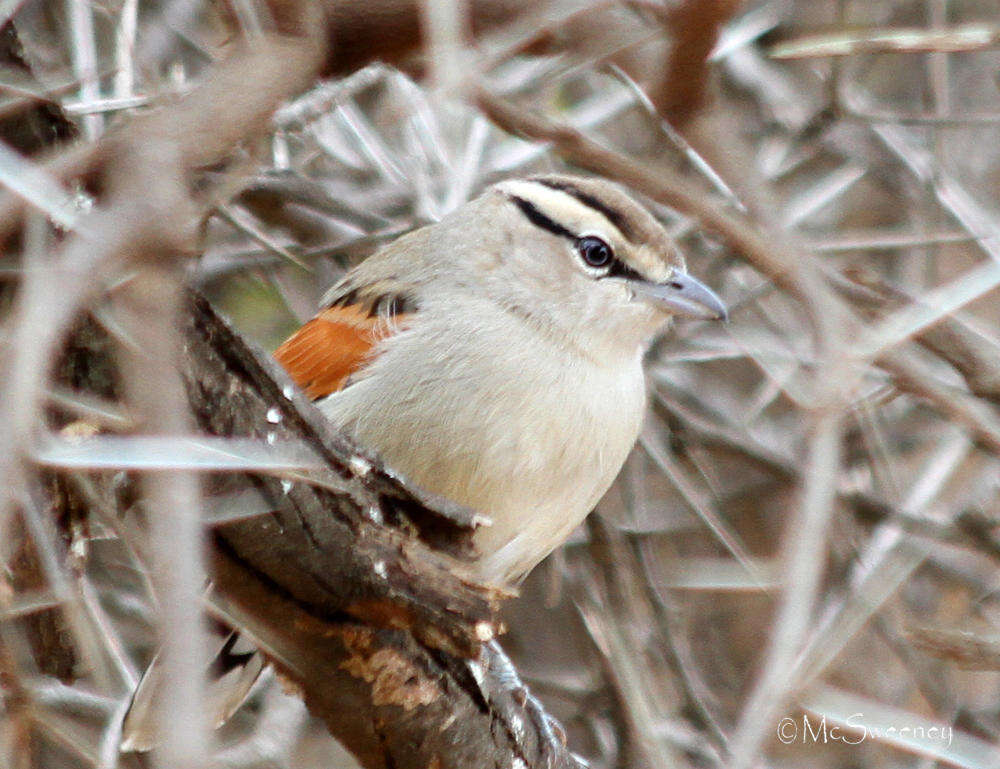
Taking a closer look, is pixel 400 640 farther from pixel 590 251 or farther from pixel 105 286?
pixel 590 251

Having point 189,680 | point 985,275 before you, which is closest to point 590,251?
point 985,275

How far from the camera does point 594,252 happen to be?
4.47m

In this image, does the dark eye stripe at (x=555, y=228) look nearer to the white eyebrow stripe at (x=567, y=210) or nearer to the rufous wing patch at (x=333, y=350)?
the white eyebrow stripe at (x=567, y=210)

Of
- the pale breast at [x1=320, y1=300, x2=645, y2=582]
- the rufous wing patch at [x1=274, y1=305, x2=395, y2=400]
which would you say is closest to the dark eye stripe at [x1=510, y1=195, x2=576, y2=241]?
the pale breast at [x1=320, y1=300, x2=645, y2=582]

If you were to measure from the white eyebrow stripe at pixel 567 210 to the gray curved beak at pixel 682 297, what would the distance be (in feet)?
0.63

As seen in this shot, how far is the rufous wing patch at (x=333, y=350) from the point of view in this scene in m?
4.20

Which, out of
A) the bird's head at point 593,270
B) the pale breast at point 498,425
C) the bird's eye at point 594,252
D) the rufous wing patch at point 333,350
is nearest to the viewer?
the pale breast at point 498,425

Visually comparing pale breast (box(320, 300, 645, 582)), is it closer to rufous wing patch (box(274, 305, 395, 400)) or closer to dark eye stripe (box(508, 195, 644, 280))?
rufous wing patch (box(274, 305, 395, 400))

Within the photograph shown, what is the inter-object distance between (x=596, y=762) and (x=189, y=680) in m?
4.30

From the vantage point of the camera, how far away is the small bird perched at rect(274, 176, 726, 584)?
3.91 m

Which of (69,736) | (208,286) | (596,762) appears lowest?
(596,762)

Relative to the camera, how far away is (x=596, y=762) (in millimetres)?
5473

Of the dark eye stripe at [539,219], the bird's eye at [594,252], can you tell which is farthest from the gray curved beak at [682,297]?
the dark eye stripe at [539,219]

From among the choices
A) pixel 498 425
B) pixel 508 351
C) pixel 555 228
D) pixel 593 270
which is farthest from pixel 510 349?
pixel 555 228
